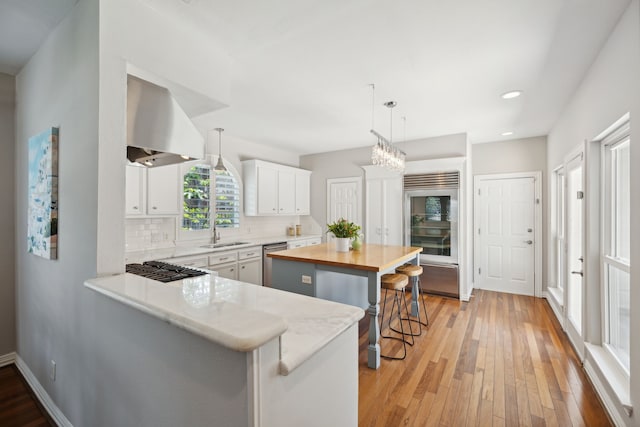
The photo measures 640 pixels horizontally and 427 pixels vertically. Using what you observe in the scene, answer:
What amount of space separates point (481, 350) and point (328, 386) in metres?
2.38

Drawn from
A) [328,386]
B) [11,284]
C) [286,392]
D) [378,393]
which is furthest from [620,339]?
[11,284]

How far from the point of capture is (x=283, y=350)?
0.95 m

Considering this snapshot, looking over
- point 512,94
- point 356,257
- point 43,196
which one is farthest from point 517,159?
point 43,196

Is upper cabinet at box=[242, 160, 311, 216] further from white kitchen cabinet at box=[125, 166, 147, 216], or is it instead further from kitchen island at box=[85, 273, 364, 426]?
kitchen island at box=[85, 273, 364, 426]

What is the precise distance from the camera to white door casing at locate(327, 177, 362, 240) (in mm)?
5625

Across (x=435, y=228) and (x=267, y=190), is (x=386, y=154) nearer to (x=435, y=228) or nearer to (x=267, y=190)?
(x=435, y=228)

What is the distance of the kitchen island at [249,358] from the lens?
0.82m

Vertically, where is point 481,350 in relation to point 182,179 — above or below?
below

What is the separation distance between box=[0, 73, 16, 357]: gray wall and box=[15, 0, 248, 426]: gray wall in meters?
0.16

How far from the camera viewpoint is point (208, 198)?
452cm

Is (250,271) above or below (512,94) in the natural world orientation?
below

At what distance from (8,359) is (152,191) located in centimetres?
196

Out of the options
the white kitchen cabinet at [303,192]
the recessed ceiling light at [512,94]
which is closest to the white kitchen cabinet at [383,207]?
the white kitchen cabinet at [303,192]

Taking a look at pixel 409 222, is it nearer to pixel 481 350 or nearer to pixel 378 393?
pixel 481 350
